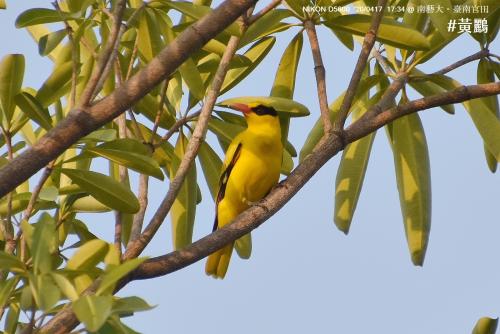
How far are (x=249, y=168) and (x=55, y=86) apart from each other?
1693mm

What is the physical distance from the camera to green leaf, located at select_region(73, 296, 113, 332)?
1857 mm

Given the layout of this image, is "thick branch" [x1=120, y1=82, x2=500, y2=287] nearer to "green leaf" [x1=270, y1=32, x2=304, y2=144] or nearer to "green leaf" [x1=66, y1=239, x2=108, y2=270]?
"green leaf" [x1=66, y1=239, x2=108, y2=270]

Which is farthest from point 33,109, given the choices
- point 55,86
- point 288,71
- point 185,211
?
point 288,71

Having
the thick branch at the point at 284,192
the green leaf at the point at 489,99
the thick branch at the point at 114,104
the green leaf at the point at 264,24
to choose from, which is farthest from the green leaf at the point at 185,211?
the thick branch at the point at 114,104

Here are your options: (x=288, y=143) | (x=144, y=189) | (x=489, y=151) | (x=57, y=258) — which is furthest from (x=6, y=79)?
(x=489, y=151)

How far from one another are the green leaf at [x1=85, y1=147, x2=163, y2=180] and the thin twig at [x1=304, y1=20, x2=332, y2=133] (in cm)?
64

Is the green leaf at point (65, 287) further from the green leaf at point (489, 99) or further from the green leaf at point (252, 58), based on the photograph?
the green leaf at point (489, 99)

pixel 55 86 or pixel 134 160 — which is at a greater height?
pixel 55 86

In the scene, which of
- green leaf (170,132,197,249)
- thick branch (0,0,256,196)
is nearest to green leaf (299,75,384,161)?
green leaf (170,132,197,249)

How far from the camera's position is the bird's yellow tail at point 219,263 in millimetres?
4977

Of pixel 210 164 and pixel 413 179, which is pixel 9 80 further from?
pixel 413 179

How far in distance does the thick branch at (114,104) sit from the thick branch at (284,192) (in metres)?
0.57

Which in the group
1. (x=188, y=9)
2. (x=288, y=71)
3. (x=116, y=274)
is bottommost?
(x=116, y=274)

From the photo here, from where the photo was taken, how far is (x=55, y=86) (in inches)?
134
